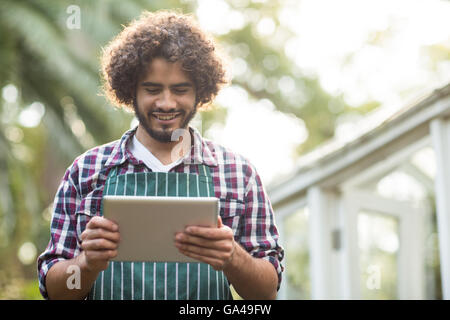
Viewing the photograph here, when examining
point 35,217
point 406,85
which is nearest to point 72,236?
point 35,217

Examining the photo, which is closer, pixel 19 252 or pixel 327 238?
pixel 327 238

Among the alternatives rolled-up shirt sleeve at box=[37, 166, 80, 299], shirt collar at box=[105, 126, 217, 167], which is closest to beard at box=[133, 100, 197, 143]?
shirt collar at box=[105, 126, 217, 167]

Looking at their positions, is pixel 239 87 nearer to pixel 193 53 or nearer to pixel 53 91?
pixel 53 91

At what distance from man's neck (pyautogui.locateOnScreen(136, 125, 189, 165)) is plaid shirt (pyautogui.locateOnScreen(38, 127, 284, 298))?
4 cm

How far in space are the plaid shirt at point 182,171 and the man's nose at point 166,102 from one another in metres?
0.21

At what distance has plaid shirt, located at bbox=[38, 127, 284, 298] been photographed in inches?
81.0

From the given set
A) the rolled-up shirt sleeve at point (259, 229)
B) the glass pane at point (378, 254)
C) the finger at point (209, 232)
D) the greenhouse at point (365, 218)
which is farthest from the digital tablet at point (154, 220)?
the glass pane at point (378, 254)

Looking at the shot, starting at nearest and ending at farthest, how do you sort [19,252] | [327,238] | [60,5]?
[327,238] → [60,5] → [19,252]

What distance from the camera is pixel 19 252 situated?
1733 centimetres

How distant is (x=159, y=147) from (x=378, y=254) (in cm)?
351

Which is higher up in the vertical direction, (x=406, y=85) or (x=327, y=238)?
(x=406, y=85)

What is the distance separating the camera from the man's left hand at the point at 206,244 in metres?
1.75

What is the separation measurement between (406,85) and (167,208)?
1533 centimetres

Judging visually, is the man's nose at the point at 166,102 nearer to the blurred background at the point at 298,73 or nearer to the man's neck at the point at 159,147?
the man's neck at the point at 159,147
